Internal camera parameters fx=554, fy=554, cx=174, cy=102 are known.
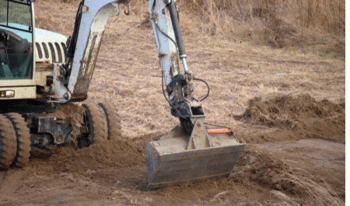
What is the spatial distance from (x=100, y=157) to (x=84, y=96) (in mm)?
868

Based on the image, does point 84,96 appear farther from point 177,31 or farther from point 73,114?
point 177,31

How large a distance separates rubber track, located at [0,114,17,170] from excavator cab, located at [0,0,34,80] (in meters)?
0.77

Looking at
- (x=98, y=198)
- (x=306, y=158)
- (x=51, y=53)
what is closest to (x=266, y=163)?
(x=306, y=158)

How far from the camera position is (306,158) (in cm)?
810

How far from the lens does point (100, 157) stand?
7176 millimetres

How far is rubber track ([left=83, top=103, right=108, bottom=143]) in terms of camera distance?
746cm

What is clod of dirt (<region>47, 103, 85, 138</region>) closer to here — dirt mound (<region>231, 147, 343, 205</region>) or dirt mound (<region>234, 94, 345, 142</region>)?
dirt mound (<region>231, 147, 343, 205</region>)

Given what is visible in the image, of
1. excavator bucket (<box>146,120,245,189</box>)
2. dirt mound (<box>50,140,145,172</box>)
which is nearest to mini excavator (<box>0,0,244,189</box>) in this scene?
excavator bucket (<box>146,120,245,189</box>)

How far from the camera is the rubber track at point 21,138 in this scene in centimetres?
672

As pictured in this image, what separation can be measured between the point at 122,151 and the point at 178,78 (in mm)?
2087

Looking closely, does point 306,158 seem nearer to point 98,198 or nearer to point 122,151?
point 122,151

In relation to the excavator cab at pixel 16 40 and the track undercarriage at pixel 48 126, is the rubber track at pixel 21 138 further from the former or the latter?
the excavator cab at pixel 16 40

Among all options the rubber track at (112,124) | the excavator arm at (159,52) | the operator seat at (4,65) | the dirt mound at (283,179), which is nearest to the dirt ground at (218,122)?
the dirt mound at (283,179)

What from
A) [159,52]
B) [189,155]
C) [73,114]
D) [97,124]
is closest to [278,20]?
[97,124]
